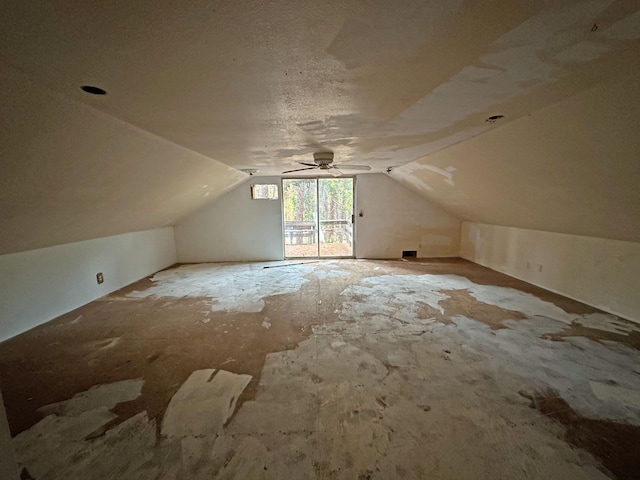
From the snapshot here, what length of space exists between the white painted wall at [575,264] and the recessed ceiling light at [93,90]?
4849mm

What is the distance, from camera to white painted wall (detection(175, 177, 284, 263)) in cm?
595

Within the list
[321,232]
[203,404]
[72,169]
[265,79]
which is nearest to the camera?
[265,79]

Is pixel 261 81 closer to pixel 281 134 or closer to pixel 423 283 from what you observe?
pixel 281 134

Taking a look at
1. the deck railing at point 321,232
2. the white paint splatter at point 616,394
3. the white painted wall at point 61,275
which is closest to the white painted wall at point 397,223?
the deck railing at point 321,232

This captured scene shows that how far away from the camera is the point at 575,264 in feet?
11.2

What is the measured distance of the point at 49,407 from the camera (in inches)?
69.2

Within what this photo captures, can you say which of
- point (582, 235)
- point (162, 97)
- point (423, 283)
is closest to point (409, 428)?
point (162, 97)

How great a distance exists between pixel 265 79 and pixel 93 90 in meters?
0.98

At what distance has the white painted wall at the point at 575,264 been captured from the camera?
287 centimetres

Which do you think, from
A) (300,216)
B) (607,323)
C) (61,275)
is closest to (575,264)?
(607,323)

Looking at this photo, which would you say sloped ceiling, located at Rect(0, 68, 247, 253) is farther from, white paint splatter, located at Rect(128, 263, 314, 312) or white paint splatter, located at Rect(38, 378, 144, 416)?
white paint splatter, located at Rect(38, 378, 144, 416)

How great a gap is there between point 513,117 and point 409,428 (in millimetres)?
2417

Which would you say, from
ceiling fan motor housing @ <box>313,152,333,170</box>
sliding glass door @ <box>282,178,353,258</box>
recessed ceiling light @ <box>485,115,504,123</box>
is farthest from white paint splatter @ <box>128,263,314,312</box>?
recessed ceiling light @ <box>485,115,504,123</box>

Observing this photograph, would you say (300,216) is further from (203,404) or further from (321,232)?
(203,404)
